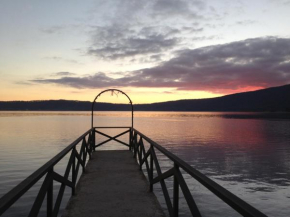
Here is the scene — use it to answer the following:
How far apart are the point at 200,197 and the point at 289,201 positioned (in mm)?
3964

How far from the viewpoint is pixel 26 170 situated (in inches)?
696

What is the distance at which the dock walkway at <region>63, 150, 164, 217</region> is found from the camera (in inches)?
219

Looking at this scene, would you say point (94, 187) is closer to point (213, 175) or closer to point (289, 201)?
point (289, 201)

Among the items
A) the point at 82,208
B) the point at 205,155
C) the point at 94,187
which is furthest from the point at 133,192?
the point at 205,155

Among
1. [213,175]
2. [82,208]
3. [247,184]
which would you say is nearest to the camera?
[82,208]

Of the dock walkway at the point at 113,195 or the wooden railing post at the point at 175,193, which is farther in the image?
the dock walkway at the point at 113,195

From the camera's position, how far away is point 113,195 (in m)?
6.68

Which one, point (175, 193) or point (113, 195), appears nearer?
point (175, 193)

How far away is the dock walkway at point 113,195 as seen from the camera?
5550 mm

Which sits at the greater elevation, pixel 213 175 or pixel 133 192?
pixel 133 192

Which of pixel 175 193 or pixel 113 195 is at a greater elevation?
pixel 175 193

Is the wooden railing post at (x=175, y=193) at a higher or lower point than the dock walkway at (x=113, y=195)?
higher

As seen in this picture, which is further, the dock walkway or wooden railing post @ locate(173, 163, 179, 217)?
the dock walkway

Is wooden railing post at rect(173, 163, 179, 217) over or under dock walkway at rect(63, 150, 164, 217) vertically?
over
